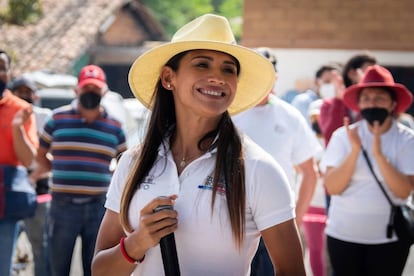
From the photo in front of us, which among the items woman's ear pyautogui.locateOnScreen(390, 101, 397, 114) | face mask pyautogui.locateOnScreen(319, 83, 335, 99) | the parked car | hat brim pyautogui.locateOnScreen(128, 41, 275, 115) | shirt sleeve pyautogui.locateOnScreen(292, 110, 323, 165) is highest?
the parked car

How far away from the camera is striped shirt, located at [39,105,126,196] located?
6438 mm

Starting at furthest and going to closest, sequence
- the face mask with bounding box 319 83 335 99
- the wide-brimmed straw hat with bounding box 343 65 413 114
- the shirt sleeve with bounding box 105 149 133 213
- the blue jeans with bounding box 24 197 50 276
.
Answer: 1. the face mask with bounding box 319 83 335 99
2. the blue jeans with bounding box 24 197 50 276
3. the wide-brimmed straw hat with bounding box 343 65 413 114
4. the shirt sleeve with bounding box 105 149 133 213

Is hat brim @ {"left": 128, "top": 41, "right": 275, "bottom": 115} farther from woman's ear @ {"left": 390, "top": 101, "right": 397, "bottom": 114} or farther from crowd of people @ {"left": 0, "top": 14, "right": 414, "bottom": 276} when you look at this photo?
woman's ear @ {"left": 390, "top": 101, "right": 397, "bottom": 114}

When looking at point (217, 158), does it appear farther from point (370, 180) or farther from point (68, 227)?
point (68, 227)

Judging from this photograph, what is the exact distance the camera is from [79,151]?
21.2 ft

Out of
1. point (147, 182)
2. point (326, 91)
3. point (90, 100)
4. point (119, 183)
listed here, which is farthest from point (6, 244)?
point (326, 91)

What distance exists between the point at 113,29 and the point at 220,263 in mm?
30816

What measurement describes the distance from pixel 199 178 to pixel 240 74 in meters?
0.58

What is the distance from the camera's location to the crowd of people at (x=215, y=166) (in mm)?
2908

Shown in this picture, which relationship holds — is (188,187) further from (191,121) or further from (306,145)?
(306,145)

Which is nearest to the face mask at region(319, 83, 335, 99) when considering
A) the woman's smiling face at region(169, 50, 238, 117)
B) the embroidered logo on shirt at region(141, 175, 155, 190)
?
→ the woman's smiling face at region(169, 50, 238, 117)

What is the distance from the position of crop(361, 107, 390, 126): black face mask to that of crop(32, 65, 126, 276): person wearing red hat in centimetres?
199

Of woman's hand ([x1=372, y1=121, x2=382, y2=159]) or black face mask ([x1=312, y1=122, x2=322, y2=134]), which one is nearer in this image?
woman's hand ([x1=372, y1=121, x2=382, y2=159])

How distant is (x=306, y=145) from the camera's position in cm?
579
